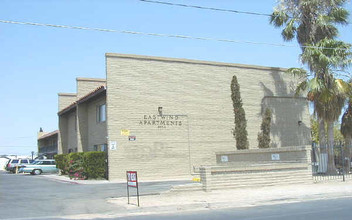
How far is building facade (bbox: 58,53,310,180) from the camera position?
2553 cm

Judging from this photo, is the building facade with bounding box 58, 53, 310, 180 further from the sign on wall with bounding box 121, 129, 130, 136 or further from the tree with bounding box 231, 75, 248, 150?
the tree with bounding box 231, 75, 248, 150

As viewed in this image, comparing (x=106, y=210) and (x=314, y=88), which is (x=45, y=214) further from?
(x=314, y=88)

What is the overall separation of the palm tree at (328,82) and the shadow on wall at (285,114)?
21.6 ft

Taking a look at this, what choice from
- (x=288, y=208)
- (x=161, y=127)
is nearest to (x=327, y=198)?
(x=288, y=208)

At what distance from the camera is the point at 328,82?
23.5 metres

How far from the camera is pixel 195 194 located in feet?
50.2

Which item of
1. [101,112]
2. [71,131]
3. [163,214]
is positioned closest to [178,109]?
[101,112]

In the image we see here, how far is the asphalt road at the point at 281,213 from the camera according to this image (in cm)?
1019

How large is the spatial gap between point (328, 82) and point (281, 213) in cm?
1480

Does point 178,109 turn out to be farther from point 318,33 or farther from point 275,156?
point 318,33

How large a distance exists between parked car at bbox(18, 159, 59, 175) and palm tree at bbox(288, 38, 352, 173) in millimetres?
25898

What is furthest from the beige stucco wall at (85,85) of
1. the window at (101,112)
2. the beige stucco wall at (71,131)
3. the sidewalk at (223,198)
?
the sidewalk at (223,198)

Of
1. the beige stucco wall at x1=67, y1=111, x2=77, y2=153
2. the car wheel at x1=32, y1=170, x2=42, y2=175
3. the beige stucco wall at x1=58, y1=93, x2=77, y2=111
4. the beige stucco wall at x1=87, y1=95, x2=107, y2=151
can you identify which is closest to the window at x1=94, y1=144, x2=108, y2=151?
the beige stucco wall at x1=87, y1=95, x2=107, y2=151

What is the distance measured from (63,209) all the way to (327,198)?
9.38 m
